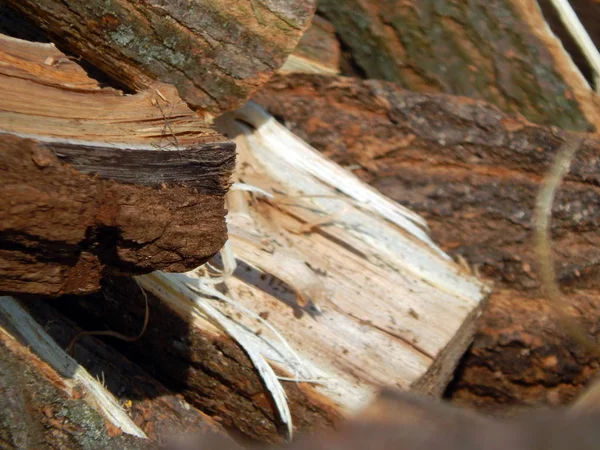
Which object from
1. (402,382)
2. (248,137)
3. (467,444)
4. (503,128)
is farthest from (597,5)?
(467,444)

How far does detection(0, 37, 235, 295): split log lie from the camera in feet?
4.33

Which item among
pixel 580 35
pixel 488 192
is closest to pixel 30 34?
pixel 488 192

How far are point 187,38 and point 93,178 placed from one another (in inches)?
28.0

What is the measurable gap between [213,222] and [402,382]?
84 centimetres

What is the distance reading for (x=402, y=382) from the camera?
2121 mm

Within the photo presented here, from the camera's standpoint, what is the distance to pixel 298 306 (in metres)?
2.20

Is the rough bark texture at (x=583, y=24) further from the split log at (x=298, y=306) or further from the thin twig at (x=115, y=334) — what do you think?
the thin twig at (x=115, y=334)

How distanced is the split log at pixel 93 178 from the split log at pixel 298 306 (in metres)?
0.52

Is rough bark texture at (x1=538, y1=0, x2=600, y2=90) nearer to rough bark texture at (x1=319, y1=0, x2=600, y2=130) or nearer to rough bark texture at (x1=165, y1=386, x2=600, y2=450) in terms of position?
rough bark texture at (x1=319, y1=0, x2=600, y2=130)

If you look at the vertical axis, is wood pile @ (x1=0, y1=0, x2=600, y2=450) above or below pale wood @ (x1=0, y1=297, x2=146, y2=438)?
above

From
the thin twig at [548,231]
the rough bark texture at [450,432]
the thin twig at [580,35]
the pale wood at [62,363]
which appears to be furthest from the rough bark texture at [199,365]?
the thin twig at [580,35]

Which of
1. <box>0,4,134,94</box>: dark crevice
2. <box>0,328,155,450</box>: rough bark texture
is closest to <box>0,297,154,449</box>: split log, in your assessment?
<box>0,328,155,450</box>: rough bark texture

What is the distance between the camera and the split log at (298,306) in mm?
2066

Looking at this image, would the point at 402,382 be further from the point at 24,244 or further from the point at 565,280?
the point at 24,244
